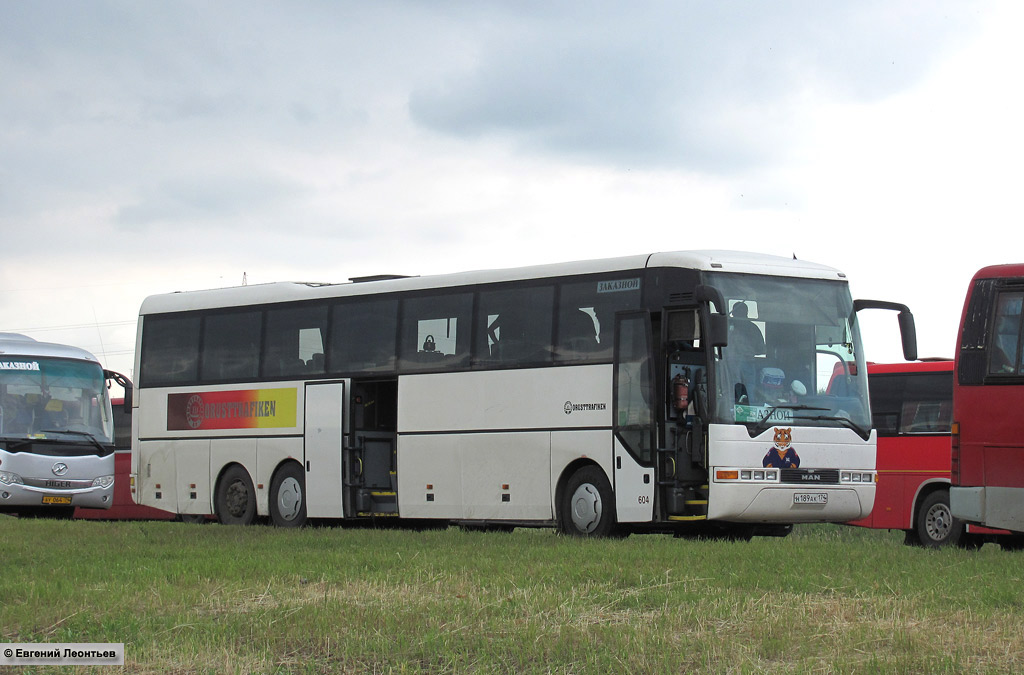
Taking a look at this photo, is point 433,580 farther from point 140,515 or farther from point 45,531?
point 140,515

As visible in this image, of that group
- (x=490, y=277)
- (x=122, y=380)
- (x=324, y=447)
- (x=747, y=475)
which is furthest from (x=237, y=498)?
(x=747, y=475)

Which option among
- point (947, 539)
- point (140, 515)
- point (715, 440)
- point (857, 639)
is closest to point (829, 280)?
point (715, 440)

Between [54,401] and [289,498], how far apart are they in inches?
272

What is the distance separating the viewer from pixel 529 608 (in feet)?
33.9

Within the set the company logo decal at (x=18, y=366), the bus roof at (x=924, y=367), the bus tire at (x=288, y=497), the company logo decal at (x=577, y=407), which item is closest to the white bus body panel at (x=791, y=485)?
the company logo decal at (x=577, y=407)

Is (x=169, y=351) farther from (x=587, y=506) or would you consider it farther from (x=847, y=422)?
(x=847, y=422)

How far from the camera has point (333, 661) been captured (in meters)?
8.50

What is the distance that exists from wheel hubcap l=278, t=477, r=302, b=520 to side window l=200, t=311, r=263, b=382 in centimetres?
180

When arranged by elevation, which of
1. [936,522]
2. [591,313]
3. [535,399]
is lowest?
[936,522]

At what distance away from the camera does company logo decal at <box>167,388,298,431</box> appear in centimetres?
2336

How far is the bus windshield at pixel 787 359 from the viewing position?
17.8 m

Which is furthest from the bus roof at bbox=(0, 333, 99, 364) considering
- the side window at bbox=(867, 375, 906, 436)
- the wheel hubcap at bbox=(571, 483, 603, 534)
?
the side window at bbox=(867, 375, 906, 436)

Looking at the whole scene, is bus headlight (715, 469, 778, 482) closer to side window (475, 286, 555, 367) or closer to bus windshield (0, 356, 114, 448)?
side window (475, 286, 555, 367)

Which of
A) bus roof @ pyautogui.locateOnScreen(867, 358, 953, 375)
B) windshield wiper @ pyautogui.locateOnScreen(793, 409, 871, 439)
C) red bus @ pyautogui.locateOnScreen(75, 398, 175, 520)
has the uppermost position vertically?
bus roof @ pyautogui.locateOnScreen(867, 358, 953, 375)
